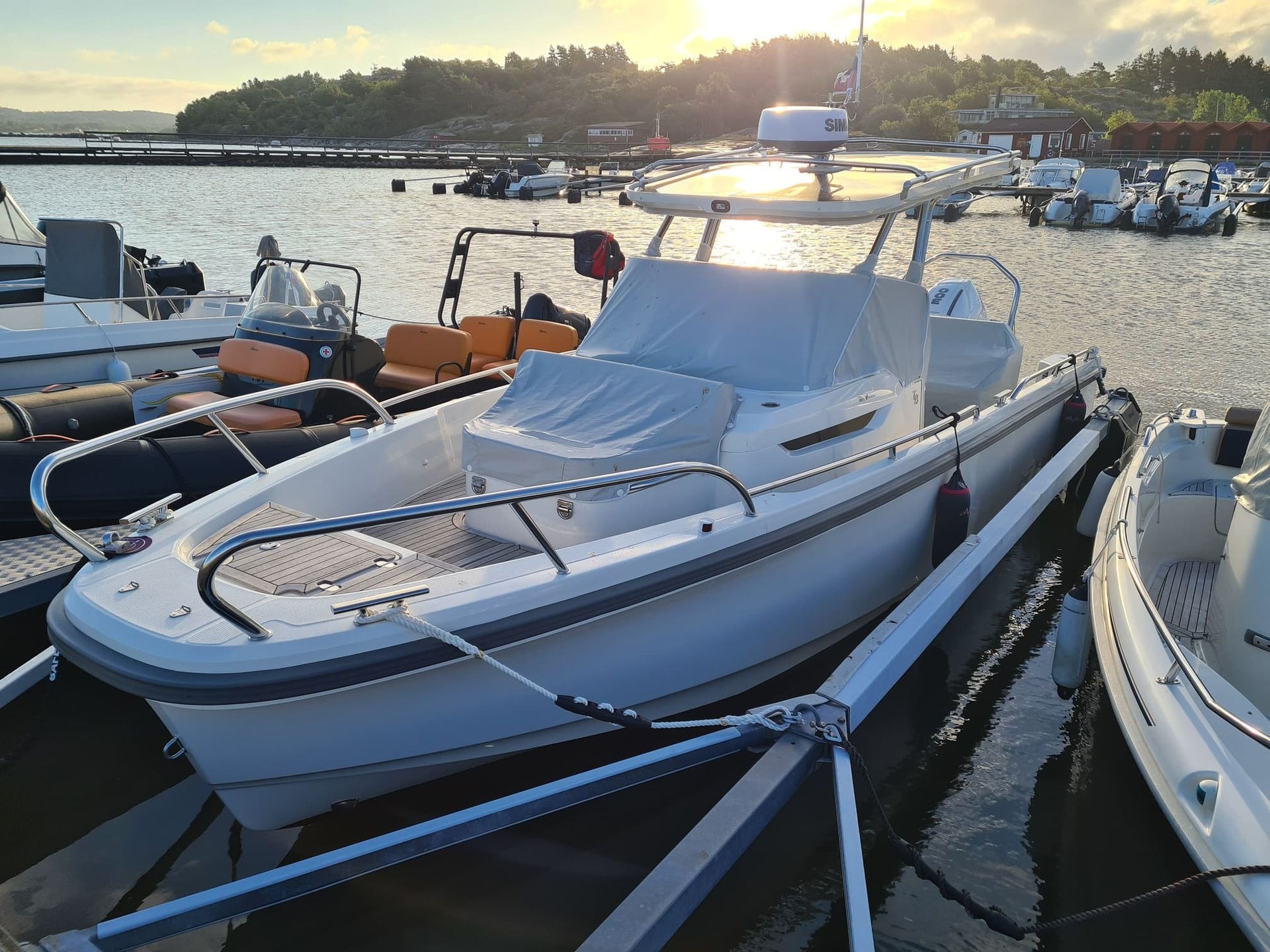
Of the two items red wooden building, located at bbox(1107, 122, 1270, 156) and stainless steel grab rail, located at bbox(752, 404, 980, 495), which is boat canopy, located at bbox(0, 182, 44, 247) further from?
red wooden building, located at bbox(1107, 122, 1270, 156)

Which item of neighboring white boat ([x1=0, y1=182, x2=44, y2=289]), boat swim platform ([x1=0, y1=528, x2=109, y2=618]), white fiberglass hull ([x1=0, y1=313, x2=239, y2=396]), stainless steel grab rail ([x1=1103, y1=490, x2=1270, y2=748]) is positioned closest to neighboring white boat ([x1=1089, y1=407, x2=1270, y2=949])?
stainless steel grab rail ([x1=1103, y1=490, x2=1270, y2=748])

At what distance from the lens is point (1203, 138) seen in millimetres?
61781

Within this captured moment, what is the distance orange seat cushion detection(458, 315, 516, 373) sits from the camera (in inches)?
298

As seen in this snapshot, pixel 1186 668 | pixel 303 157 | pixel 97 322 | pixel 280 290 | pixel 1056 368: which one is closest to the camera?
pixel 1186 668

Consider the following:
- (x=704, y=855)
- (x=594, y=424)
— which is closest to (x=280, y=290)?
(x=594, y=424)

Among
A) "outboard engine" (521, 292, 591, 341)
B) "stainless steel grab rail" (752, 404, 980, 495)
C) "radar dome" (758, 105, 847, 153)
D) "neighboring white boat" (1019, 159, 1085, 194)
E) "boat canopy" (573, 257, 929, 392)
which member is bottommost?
"stainless steel grab rail" (752, 404, 980, 495)

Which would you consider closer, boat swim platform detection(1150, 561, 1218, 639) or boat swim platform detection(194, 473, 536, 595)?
boat swim platform detection(194, 473, 536, 595)

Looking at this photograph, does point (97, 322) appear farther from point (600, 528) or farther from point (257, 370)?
point (600, 528)

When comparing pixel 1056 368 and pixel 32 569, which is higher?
pixel 1056 368

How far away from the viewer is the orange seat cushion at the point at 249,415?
593cm

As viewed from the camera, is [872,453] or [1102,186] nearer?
[872,453]

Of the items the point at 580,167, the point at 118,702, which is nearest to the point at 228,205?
the point at 580,167

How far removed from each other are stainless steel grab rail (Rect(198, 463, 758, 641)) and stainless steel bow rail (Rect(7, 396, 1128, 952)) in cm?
77

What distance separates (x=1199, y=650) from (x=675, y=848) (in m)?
2.89
